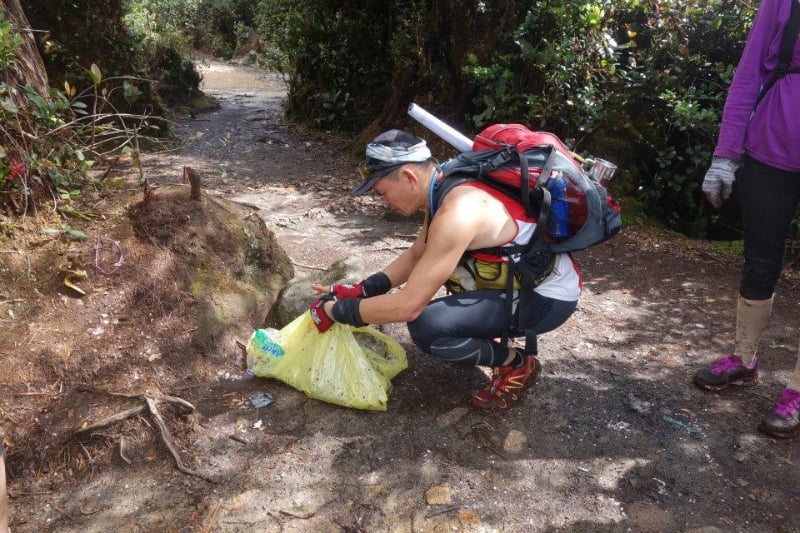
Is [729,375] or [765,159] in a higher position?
[765,159]

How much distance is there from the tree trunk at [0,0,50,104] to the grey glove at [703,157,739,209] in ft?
11.1

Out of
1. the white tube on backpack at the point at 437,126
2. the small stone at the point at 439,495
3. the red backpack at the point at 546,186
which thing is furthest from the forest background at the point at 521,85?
the small stone at the point at 439,495

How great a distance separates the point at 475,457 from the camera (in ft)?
8.13

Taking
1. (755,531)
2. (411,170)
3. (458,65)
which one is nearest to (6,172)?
(411,170)

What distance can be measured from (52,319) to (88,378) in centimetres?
38

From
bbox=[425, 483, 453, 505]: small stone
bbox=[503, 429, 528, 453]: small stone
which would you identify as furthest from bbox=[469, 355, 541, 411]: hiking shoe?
bbox=[425, 483, 453, 505]: small stone

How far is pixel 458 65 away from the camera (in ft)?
21.8

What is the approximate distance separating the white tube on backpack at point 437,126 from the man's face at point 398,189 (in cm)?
30

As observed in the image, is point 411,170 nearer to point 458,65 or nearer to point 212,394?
point 212,394

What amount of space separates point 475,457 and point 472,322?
57cm

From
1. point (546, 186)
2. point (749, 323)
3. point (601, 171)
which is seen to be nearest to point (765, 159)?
point (601, 171)

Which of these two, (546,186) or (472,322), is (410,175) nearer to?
(546,186)

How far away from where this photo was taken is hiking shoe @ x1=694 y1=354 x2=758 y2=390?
9.57 ft

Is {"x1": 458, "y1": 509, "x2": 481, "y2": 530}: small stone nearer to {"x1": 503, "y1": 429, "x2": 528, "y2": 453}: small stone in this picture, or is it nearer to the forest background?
{"x1": 503, "y1": 429, "x2": 528, "y2": 453}: small stone
